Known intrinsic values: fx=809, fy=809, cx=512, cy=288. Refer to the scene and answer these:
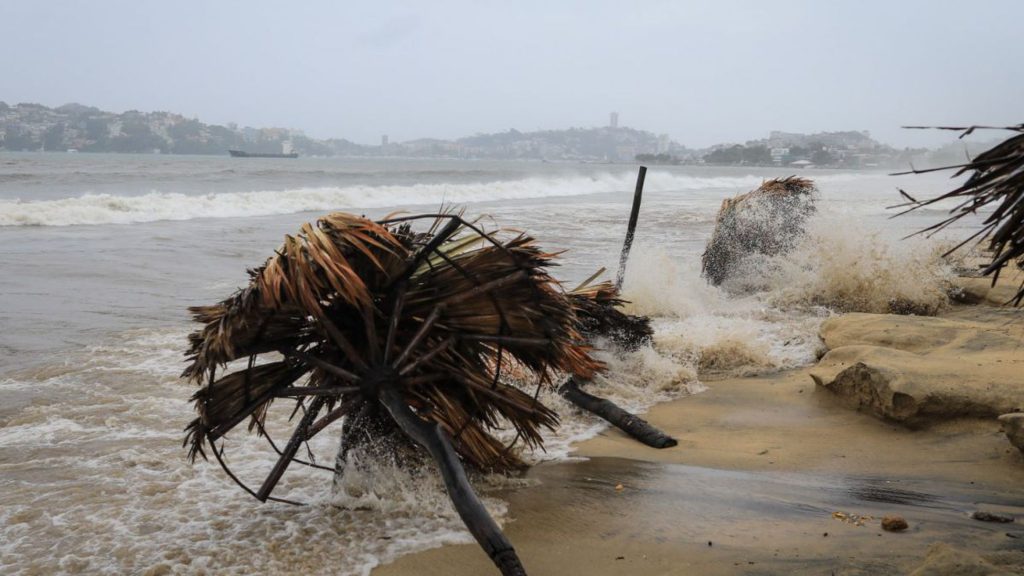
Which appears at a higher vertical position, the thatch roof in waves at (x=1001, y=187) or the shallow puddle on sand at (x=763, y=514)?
the thatch roof in waves at (x=1001, y=187)

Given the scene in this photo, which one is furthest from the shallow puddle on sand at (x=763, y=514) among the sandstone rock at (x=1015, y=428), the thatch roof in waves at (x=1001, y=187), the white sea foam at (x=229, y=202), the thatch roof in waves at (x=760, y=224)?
the thatch roof in waves at (x=760, y=224)

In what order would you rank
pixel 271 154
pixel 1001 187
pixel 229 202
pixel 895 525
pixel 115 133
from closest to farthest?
pixel 1001 187
pixel 895 525
pixel 229 202
pixel 115 133
pixel 271 154

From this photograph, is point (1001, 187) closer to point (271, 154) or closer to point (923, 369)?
point (923, 369)

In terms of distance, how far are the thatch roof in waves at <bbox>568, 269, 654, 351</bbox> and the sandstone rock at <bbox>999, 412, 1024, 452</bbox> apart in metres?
2.37

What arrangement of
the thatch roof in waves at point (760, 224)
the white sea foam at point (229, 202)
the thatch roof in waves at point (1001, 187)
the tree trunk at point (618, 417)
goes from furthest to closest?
the white sea foam at point (229, 202) → the thatch roof in waves at point (760, 224) → the tree trunk at point (618, 417) → the thatch roof in waves at point (1001, 187)

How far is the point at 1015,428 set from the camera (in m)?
4.07

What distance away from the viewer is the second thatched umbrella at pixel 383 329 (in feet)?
10.8

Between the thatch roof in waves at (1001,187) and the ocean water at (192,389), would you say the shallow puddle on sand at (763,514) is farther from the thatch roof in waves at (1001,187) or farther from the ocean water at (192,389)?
the thatch roof in waves at (1001,187)

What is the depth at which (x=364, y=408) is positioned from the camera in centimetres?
367

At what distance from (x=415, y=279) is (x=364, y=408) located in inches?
24.7

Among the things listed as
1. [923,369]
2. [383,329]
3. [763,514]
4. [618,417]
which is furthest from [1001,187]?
[618,417]

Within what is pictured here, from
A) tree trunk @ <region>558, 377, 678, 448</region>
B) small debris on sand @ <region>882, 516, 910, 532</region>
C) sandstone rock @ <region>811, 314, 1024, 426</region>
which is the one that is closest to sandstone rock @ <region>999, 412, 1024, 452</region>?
sandstone rock @ <region>811, 314, 1024, 426</region>

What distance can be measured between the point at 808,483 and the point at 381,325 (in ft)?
7.58

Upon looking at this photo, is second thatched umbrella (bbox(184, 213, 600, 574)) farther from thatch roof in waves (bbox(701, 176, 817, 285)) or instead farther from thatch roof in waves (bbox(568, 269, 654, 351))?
thatch roof in waves (bbox(701, 176, 817, 285))
